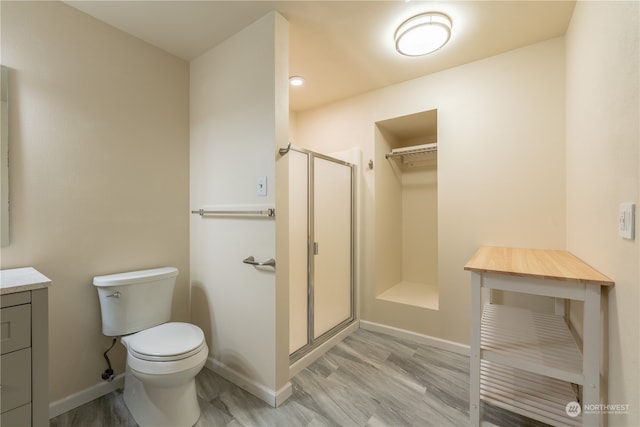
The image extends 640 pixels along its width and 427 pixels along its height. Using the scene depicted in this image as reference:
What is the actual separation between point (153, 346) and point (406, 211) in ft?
8.89

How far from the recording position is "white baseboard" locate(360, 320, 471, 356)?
2.15 meters

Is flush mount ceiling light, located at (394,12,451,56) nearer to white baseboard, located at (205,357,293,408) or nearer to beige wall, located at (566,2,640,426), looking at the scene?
beige wall, located at (566,2,640,426)

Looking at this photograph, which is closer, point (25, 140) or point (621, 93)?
point (621, 93)

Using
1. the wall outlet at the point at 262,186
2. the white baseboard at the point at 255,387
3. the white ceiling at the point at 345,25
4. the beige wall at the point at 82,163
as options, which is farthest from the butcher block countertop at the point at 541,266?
the beige wall at the point at 82,163

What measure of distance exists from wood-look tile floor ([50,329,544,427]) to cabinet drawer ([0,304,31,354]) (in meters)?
0.77

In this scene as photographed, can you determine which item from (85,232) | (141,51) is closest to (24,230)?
(85,232)

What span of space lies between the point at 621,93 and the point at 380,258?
201 centimetres

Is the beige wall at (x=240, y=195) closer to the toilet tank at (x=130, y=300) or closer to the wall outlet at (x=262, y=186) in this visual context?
the wall outlet at (x=262, y=186)

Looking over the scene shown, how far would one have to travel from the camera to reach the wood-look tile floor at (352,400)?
4.79 feet

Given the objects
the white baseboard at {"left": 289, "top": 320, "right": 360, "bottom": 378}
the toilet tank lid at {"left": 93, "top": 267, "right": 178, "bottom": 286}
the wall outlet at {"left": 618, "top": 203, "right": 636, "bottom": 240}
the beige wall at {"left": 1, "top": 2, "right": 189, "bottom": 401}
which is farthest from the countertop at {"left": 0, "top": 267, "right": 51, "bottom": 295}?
the wall outlet at {"left": 618, "top": 203, "right": 636, "bottom": 240}

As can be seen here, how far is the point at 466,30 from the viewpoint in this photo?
1.75 metres

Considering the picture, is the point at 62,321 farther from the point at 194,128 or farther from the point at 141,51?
the point at 141,51

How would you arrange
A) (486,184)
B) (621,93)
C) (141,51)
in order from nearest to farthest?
(621,93) < (141,51) < (486,184)

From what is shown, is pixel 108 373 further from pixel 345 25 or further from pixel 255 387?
pixel 345 25
